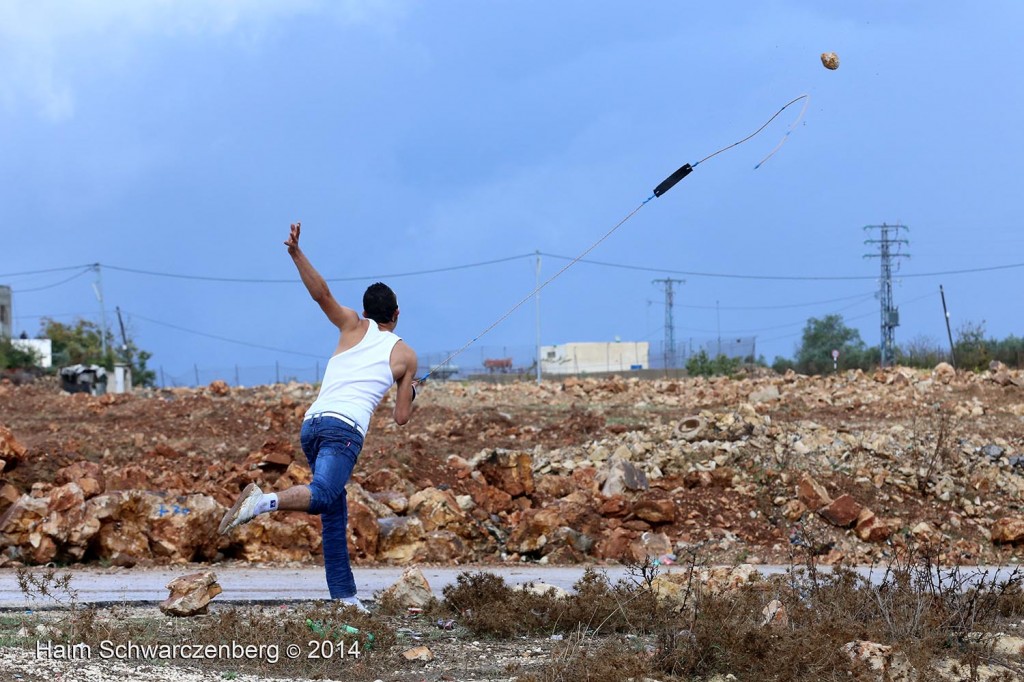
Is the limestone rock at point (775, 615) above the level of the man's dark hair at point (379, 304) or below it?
below

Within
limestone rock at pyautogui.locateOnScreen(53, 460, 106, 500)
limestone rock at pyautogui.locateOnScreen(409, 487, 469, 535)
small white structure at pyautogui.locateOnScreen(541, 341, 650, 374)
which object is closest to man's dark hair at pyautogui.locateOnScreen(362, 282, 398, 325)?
limestone rock at pyautogui.locateOnScreen(409, 487, 469, 535)

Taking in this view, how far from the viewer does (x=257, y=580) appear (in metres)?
9.79

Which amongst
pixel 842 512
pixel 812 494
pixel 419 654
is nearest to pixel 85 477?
pixel 419 654

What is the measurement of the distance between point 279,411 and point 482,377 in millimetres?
37846

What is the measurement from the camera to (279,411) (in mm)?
27016

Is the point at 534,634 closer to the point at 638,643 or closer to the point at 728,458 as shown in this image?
the point at 638,643

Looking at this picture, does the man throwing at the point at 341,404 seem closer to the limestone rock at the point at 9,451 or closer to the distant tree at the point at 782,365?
the limestone rock at the point at 9,451

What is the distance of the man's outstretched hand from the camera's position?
22.0ft

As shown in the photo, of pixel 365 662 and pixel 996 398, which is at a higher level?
pixel 996 398

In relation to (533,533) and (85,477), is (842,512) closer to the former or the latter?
(533,533)

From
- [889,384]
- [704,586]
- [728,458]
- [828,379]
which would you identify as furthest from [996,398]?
[704,586]

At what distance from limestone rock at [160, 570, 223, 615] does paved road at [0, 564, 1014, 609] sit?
2.80 ft

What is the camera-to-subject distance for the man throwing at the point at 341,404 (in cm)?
656

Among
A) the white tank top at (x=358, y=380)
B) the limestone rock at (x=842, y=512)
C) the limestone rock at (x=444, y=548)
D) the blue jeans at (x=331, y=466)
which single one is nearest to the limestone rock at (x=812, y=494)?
the limestone rock at (x=842, y=512)
